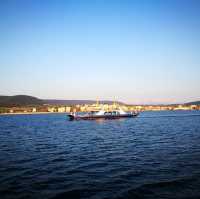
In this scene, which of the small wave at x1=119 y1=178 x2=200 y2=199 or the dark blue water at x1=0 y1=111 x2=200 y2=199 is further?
the dark blue water at x1=0 y1=111 x2=200 y2=199

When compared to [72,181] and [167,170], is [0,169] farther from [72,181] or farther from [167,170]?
[167,170]

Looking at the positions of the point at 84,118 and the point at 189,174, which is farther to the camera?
the point at 84,118

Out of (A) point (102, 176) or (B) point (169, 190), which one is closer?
(B) point (169, 190)

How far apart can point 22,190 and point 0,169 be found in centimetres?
726

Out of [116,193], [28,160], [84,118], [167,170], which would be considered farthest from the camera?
[84,118]

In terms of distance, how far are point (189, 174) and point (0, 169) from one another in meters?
15.7

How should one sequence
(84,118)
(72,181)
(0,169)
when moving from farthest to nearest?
(84,118)
(0,169)
(72,181)

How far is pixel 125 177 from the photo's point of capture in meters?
20.2

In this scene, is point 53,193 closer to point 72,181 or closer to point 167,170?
point 72,181

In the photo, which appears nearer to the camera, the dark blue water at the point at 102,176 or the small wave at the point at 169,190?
the small wave at the point at 169,190

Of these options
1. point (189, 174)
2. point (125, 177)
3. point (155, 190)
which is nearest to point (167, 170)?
point (189, 174)

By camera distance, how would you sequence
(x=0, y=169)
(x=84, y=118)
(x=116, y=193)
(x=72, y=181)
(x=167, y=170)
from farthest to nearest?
(x=84, y=118) → (x=0, y=169) → (x=167, y=170) → (x=72, y=181) → (x=116, y=193)

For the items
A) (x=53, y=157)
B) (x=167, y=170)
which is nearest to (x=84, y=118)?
(x=53, y=157)

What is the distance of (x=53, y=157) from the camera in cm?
2975
